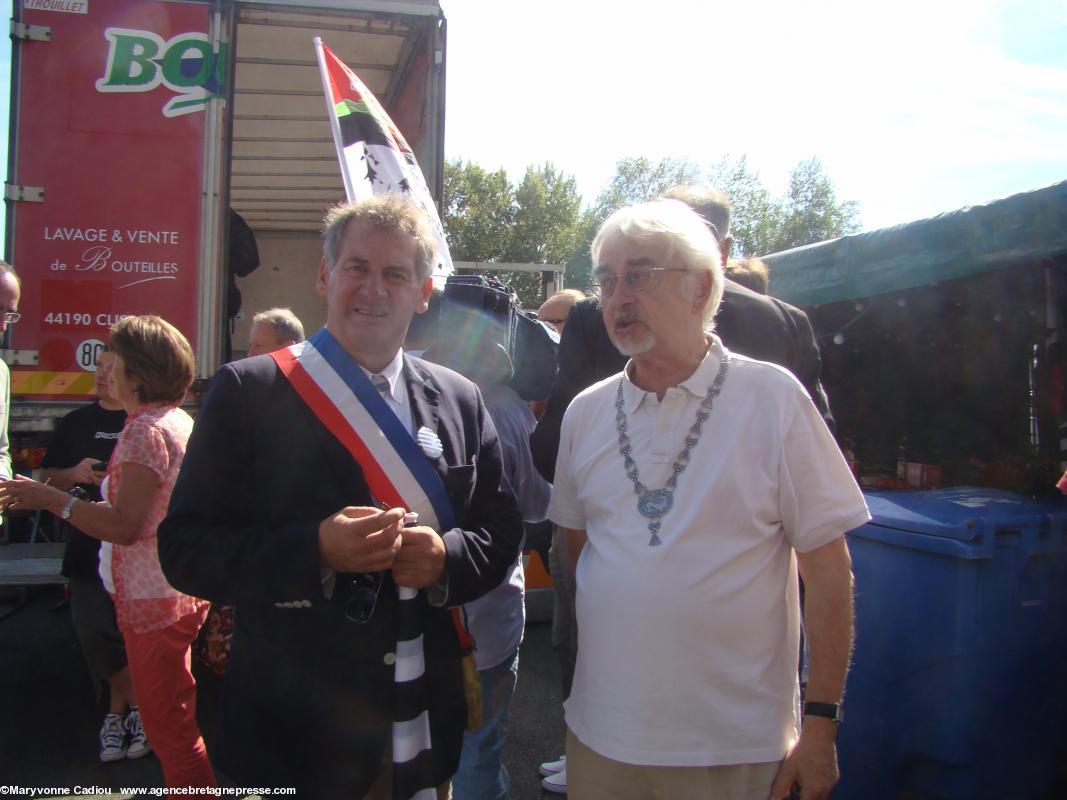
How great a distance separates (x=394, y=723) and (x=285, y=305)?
7.16m

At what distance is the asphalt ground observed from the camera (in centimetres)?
317

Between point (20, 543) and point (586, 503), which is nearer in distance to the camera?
point (586, 503)

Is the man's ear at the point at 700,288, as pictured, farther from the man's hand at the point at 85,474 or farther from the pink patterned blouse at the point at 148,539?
the man's hand at the point at 85,474

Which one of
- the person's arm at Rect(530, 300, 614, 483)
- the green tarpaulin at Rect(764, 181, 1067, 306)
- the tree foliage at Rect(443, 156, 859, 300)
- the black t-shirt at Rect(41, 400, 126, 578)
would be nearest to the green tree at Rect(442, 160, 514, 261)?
the tree foliage at Rect(443, 156, 859, 300)

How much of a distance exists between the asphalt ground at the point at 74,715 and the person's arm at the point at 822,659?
2014 mm

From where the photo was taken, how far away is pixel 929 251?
4137 mm

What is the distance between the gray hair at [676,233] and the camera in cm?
158

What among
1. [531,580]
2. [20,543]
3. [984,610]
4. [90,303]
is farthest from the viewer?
[531,580]

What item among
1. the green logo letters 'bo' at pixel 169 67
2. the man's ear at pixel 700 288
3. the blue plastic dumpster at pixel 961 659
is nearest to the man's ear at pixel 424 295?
the man's ear at pixel 700 288

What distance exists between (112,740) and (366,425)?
9.19ft

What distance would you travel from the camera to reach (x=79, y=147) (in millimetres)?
4031

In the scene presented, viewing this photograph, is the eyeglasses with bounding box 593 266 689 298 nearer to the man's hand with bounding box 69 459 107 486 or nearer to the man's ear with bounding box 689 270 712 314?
the man's ear with bounding box 689 270 712 314

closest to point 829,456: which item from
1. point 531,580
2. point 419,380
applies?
point 419,380

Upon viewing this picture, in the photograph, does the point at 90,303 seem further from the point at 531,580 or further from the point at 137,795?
Result: the point at 531,580
